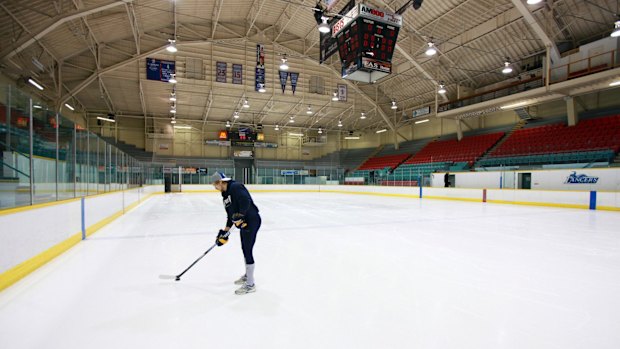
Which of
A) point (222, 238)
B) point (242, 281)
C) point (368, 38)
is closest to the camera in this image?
point (222, 238)

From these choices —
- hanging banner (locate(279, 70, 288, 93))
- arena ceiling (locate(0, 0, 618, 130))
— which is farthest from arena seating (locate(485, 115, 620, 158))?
hanging banner (locate(279, 70, 288, 93))

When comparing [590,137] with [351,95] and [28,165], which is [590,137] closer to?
[351,95]

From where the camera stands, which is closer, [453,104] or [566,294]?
[566,294]

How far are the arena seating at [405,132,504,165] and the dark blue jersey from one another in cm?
2135

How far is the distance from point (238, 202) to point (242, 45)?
21544 mm

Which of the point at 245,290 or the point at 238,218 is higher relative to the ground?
the point at 238,218

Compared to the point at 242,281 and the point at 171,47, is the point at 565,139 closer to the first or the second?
the point at 242,281

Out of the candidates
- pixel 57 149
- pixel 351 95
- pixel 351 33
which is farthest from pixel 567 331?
pixel 351 95

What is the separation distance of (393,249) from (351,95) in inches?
992

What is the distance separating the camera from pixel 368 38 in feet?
34.6

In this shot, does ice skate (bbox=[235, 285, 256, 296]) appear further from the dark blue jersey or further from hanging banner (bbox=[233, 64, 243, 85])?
hanging banner (bbox=[233, 64, 243, 85])

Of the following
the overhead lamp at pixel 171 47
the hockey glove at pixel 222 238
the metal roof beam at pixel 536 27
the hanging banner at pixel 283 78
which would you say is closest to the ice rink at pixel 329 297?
the hockey glove at pixel 222 238

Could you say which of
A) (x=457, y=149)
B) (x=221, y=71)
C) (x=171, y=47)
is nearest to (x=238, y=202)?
(x=171, y=47)

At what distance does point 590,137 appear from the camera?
16.2 meters
